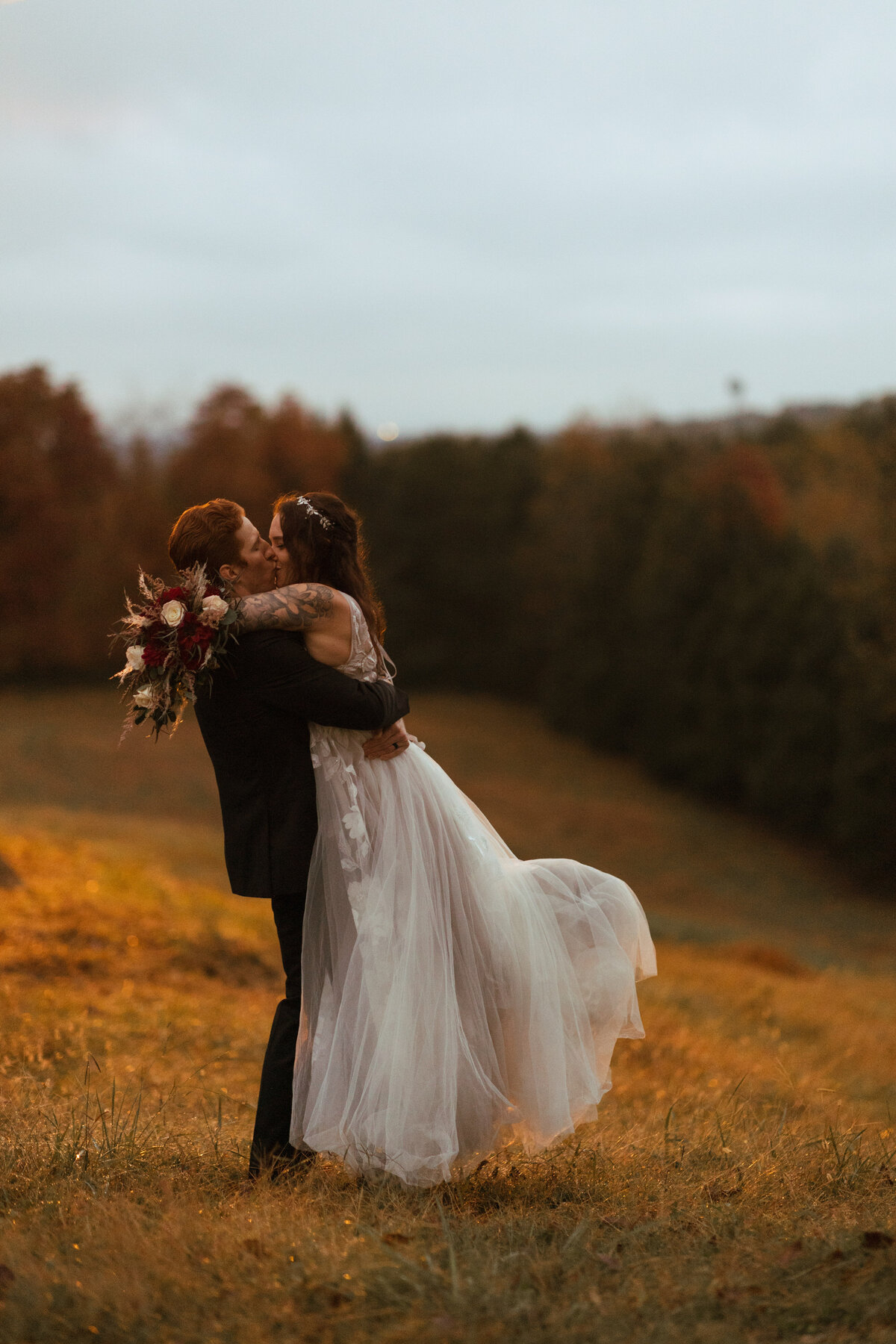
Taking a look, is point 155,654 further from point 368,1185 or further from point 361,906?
point 368,1185

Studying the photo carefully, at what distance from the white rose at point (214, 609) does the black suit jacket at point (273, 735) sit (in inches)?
6.2

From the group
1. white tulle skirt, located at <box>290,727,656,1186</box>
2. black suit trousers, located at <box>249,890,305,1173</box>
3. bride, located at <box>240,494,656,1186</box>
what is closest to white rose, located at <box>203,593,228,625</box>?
bride, located at <box>240,494,656,1186</box>

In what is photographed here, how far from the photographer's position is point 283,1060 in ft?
13.4

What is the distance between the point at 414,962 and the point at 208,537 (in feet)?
5.32

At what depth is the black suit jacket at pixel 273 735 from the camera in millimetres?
3891

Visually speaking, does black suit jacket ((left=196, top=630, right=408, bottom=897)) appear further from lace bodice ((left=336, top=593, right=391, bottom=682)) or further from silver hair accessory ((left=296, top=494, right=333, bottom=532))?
silver hair accessory ((left=296, top=494, right=333, bottom=532))

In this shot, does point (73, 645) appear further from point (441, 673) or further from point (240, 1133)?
point (240, 1133)

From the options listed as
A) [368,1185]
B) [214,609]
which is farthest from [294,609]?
[368,1185]

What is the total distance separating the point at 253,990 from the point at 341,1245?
554 centimetres

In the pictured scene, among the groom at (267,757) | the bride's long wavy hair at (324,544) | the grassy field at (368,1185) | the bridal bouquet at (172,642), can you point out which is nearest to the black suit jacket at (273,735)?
the groom at (267,757)

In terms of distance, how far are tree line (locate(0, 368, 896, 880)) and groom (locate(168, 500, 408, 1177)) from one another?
24656mm

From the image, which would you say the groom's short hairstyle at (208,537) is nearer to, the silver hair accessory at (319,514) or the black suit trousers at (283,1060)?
the silver hair accessory at (319,514)

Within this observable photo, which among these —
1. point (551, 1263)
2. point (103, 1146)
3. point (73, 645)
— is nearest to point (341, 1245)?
point (551, 1263)

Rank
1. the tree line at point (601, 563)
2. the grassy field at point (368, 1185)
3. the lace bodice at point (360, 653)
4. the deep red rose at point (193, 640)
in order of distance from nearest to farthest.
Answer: the grassy field at point (368, 1185) → the deep red rose at point (193, 640) → the lace bodice at point (360, 653) → the tree line at point (601, 563)
